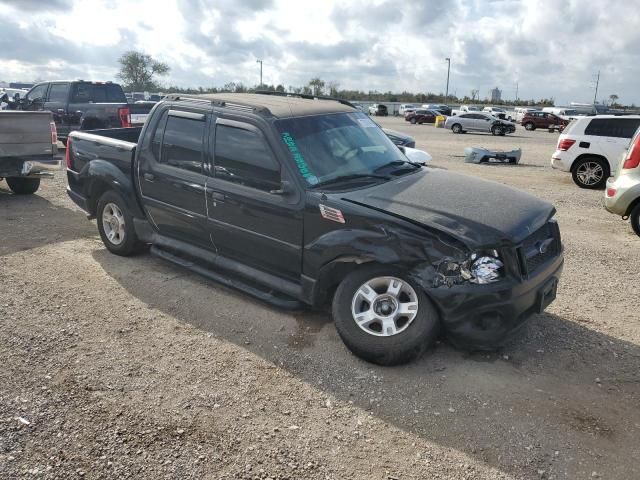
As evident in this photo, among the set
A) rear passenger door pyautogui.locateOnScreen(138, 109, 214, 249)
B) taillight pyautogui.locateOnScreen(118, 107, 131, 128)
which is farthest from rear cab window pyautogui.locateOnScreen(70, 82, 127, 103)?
rear passenger door pyautogui.locateOnScreen(138, 109, 214, 249)

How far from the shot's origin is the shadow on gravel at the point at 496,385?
2.95 m

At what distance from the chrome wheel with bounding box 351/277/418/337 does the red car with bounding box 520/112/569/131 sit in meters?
39.8

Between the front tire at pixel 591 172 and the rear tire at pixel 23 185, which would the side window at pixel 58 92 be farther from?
the front tire at pixel 591 172

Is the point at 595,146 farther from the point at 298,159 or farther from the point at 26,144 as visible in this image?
the point at 26,144

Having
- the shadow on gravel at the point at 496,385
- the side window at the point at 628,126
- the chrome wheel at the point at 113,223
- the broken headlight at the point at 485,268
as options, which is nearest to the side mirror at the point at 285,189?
the shadow on gravel at the point at 496,385

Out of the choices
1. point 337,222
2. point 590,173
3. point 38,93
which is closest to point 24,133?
point 337,222

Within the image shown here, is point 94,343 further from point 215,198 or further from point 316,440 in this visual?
point 316,440

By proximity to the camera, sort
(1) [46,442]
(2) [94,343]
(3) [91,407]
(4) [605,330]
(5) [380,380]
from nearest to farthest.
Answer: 1. (1) [46,442]
2. (3) [91,407]
3. (5) [380,380]
4. (2) [94,343]
5. (4) [605,330]

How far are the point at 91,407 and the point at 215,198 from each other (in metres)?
1.98

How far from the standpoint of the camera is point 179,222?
4.97 metres

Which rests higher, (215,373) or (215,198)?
(215,198)

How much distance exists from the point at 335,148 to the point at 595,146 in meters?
9.46

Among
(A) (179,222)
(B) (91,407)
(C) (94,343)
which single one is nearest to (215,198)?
(A) (179,222)

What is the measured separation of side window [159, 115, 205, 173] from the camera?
472 cm
